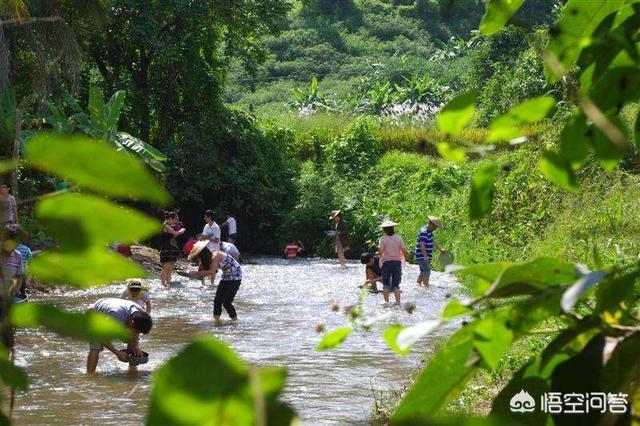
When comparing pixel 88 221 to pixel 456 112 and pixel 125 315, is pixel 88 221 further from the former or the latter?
pixel 125 315

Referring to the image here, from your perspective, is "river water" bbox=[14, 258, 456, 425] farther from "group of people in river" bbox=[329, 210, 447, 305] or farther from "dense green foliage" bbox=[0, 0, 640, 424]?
"dense green foliage" bbox=[0, 0, 640, 424]

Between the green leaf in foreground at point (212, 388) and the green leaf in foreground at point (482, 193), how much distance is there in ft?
1.52

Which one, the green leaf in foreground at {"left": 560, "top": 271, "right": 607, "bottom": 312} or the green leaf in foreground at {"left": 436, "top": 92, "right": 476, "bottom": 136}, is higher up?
the green leaf in foreground at {"left": 436, "top": 92, "right": 476, "bottom": 136}

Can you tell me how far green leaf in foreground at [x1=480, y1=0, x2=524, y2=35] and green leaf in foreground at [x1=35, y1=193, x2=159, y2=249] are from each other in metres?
0.70

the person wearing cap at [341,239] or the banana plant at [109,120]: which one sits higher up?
the banana plant at [109,120]

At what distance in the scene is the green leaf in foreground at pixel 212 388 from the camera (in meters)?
0.59

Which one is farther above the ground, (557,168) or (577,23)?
(577,23)

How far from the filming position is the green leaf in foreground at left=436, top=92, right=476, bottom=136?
88 cm

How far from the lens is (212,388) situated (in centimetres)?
59

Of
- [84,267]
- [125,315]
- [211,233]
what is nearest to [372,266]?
[211,233]

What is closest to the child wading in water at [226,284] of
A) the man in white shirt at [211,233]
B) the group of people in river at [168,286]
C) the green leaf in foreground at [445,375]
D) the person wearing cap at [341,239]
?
the group of people in river at [168,286]

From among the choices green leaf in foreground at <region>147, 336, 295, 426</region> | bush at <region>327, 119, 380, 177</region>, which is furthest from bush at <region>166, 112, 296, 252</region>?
green leaf in foreground at <region>147, 336, 295, 426</region>

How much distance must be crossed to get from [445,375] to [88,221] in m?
0.47

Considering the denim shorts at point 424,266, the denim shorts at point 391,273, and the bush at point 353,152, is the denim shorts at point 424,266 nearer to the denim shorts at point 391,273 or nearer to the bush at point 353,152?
the denim shorts at point 391,273
